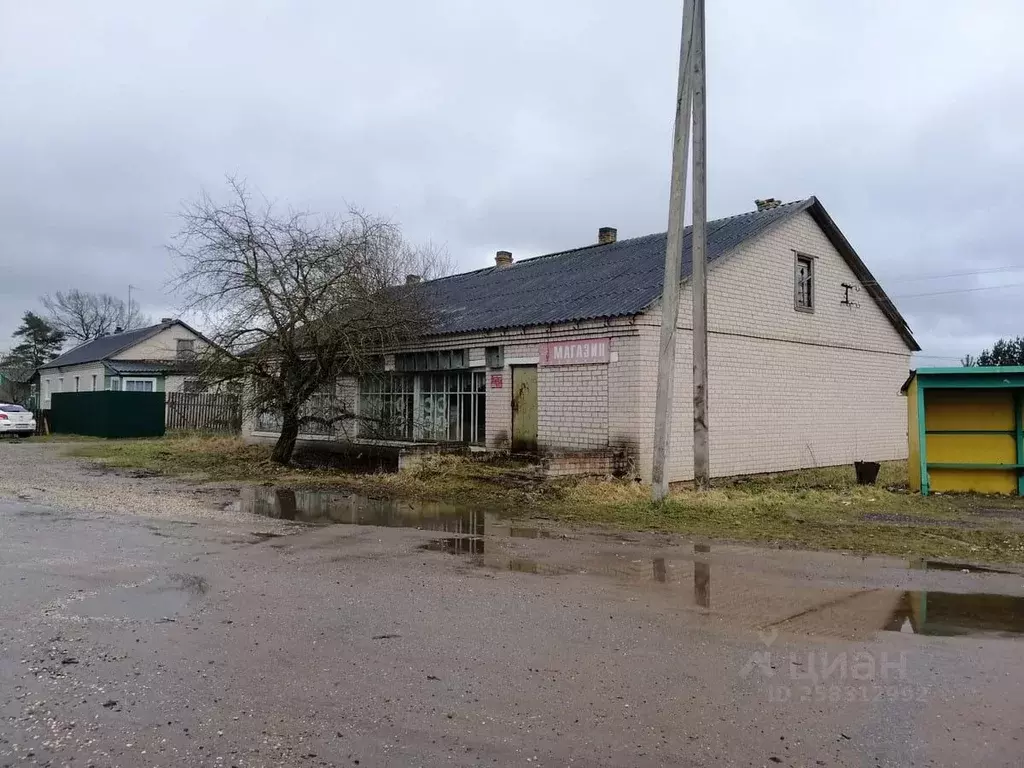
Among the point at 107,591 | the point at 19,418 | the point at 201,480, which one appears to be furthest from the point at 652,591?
the point at 19,418

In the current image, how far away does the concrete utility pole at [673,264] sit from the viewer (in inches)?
419

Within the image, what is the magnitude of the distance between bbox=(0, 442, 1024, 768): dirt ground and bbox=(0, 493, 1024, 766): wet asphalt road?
0.02 m

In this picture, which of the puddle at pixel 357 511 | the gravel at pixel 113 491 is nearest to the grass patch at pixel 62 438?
the gravel at pixel 113 491

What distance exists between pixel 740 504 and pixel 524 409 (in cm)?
580

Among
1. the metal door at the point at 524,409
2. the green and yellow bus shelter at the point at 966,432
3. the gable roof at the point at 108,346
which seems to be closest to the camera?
the green and yellow bus shelter at the point at 966,432

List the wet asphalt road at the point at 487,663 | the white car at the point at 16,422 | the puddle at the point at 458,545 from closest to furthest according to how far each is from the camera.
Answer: the wet asphalt road at the point at 487,663, the puddle at the point at 458,545, the white car at the point at 16,422

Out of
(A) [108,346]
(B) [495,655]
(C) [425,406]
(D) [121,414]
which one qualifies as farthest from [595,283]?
(A) [108,346]

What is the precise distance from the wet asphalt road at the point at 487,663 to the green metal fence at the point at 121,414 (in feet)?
73.9

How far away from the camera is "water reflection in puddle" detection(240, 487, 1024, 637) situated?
554cm

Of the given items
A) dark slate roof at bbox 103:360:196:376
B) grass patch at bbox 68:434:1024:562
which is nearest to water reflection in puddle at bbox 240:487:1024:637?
grass patch at bbox 68:434:1024:562

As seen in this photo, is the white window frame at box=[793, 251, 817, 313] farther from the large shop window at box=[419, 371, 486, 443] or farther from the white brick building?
the large shop window at box=[419, 371, 486, 443]

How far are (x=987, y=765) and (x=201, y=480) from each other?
44.5 feet

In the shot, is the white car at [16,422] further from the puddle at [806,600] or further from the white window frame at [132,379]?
the puddle at [806,600]

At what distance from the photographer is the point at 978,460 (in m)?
13.0
